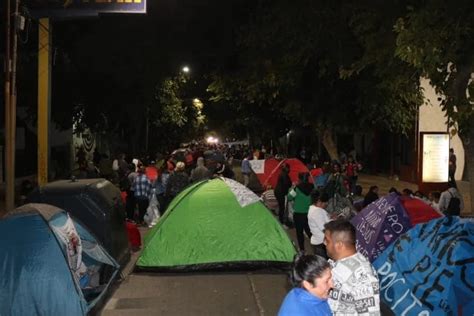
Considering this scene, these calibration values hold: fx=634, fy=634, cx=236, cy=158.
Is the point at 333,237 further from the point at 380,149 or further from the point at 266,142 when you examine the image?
the point at 266,142

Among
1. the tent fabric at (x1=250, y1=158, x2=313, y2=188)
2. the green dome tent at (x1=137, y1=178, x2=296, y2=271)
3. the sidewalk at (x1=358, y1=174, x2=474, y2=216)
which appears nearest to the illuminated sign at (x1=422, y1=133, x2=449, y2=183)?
the sidewalk at (x1=358, y1=174, x2=474, y2=216)

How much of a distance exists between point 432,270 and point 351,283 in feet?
9.32

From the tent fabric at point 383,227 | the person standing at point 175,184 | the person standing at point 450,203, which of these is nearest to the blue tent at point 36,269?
the tent fabric at point 383,227

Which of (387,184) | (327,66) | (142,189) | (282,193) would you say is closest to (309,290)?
(142,189)

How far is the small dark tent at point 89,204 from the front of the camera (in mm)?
9430

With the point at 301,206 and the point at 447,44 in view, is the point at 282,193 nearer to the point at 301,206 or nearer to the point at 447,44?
the point at 301,206

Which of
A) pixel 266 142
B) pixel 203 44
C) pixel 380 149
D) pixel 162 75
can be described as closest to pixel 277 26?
pixel 203 44

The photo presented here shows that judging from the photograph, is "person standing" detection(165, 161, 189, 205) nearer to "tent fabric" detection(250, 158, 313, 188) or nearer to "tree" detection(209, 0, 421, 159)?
"tree" detection(209, 0, 421, 159)

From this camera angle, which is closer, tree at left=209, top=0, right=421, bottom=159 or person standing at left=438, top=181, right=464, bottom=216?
person standing at left=438, top=181, right=464, bottom=216

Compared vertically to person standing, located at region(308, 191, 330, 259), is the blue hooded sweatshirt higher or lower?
higher

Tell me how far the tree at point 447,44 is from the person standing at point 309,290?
6256mm

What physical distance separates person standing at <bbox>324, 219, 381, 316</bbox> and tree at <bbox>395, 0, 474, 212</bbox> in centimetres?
553

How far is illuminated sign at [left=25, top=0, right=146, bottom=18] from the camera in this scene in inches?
482

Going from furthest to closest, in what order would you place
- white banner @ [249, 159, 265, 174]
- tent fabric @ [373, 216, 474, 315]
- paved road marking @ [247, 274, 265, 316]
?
white banner @ [249, 159, 265, 174], paved road marking @ [247, 274, 265, 316], tent fabric @ [373, 216, 474, 315]
